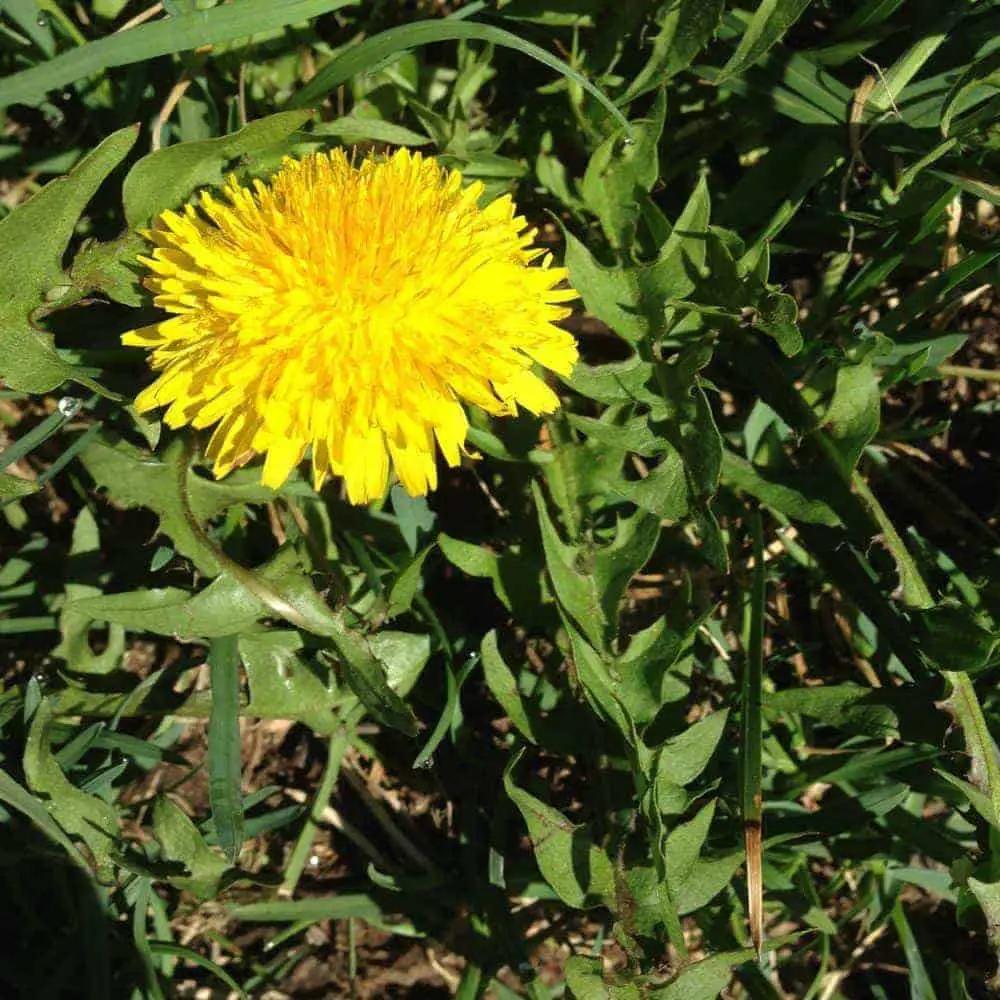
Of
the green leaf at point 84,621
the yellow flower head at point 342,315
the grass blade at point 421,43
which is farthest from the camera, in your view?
the green leaf at point 84,621

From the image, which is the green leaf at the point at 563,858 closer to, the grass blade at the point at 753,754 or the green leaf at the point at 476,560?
the grass blade at the point at 753,754

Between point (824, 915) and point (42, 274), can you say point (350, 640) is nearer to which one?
point (42, 274)

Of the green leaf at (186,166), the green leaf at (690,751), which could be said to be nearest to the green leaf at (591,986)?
the green leaf at (690,751)

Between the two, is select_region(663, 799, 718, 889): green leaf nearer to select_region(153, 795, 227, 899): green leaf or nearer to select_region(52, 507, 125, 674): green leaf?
select_region(153, 795, 227, 899): green leaf

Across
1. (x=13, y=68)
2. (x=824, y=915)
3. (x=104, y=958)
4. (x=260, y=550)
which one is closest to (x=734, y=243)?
(x=260, y=550)

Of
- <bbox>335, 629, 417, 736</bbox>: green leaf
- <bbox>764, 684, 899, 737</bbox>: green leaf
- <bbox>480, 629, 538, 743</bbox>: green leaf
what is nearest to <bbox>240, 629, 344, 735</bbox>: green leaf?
<bbox>335, 629, 417, 736</bbox>: green leaf

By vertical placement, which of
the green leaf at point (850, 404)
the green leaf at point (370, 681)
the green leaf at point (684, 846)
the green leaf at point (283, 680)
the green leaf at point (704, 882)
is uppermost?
the green leaf at point (850, 404)

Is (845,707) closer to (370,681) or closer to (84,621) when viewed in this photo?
(370,681)
